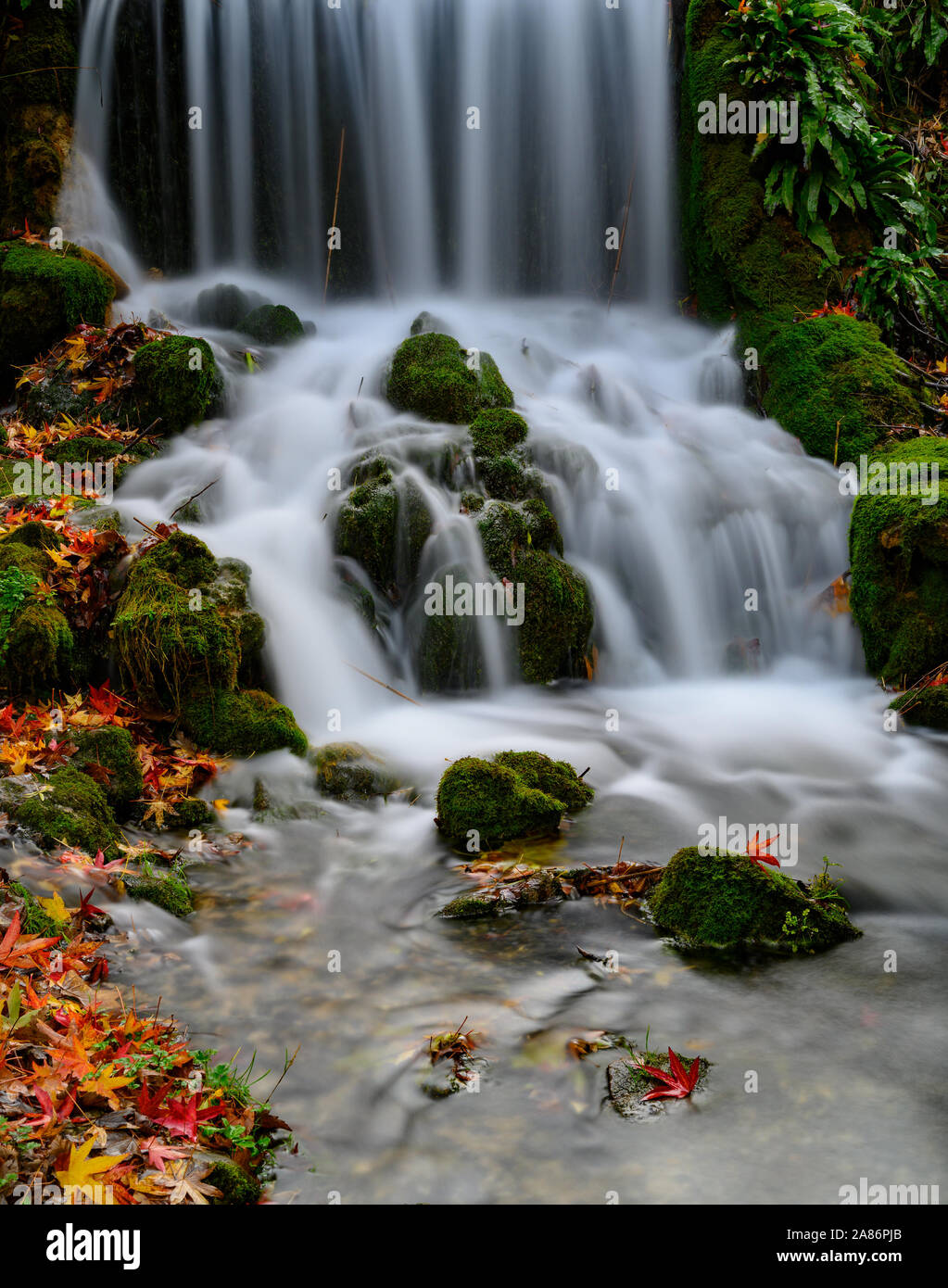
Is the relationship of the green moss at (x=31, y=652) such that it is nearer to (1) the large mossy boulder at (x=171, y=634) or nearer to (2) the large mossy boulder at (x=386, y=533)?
(1) the large mossy boulder at (x=171, y=634)

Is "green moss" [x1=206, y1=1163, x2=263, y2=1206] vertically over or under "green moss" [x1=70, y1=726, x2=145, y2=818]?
under

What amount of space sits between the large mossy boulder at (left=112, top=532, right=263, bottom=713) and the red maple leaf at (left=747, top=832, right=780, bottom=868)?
304 centimetres

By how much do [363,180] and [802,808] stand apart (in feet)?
37.3

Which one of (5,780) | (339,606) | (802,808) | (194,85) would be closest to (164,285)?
(194,85)

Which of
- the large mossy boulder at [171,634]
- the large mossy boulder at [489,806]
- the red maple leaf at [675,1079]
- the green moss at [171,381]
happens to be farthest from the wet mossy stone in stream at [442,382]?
the red maple leaf at [675,1079]

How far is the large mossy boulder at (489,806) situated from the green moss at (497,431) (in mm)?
3579

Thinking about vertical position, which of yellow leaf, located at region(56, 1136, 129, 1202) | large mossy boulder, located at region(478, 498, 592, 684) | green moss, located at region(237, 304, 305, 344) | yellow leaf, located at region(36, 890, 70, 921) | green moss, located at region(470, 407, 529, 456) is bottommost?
yellow leaf, located at region(56, 1136, 129, 1202)

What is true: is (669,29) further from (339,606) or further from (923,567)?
(339,606)

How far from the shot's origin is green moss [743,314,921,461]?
8.73 metres

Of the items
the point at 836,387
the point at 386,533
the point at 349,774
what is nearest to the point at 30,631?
the point at 349,774

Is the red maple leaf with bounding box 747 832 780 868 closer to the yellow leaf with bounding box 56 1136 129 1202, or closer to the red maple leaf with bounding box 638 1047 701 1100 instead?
the red maple leaf with bounding box 638 1047 701 1100

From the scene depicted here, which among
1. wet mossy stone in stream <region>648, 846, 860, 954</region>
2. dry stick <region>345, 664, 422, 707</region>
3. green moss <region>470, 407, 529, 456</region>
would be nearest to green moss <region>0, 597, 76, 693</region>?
dry stick <region>345, 664, 422, 707</region>

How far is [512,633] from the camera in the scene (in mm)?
7043

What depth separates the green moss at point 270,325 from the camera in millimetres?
10516
